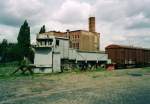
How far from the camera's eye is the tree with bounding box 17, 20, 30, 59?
7125 centimetres

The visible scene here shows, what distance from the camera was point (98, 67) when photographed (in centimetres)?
4278

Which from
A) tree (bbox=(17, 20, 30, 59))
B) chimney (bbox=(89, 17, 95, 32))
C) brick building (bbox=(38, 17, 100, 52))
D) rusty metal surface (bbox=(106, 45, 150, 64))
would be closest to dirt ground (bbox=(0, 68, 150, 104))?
rusty metal surface (bbox=(106, 45, 150, 64))

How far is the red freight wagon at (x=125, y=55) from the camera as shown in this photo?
45219 mm

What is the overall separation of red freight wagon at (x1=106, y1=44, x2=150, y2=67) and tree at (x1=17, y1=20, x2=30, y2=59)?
31.2 metres

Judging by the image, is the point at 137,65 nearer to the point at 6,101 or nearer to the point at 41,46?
the point at 41,46

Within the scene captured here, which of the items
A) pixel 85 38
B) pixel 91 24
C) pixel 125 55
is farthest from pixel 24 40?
pixel 125 55

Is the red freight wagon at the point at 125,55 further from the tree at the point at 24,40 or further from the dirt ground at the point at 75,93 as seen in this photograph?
the tree at the point at 24,40

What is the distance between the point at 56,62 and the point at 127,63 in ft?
58.2

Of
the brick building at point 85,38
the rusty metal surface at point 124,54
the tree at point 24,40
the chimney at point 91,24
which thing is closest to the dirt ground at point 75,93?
the rusty metal surface at point 124,54

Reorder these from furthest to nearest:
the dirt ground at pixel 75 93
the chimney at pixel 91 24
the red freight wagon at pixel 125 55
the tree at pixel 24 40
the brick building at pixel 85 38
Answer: the tree at pixel 24 40, the brick building at pixel 85 38, the chimney at pixel 91 24, the red freight wagon at pixel 125 55, the dirt ground at pixel 75 93

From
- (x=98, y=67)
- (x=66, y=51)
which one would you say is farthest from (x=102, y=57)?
(x=66, y=51)

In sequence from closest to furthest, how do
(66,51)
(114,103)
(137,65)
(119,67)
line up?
(114,103) < (66,51) < (119,67) < (137,65)

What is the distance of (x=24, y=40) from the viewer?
73.0 metres

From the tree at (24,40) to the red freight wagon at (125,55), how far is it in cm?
3120
